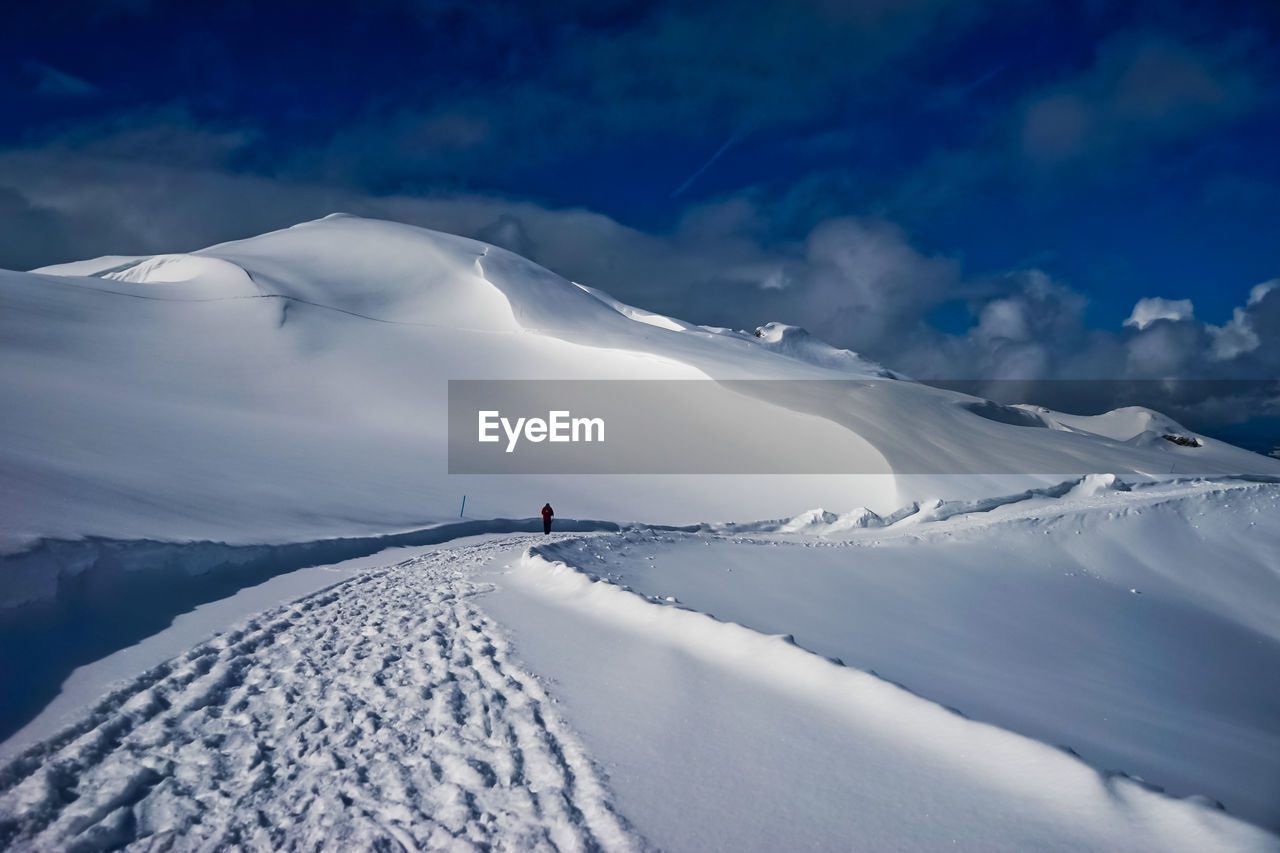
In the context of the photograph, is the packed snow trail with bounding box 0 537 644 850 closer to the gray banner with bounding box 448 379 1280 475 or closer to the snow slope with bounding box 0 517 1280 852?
the snow slope with bounding box 0 517 1280 852

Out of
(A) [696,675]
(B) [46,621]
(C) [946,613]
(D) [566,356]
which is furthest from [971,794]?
(D) [566,356]

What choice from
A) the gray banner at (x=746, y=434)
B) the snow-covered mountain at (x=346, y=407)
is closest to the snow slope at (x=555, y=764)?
the snow-covered mountain at (x=346, y=407)

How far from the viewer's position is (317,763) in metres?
4.06

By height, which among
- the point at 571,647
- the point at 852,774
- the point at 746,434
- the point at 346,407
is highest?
the point at 346,407

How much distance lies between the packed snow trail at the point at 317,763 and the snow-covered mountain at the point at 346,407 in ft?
10.5

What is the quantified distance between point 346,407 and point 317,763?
823 inches

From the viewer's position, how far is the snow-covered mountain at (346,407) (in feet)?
39.5

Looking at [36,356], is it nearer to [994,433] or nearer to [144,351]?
[144,351]

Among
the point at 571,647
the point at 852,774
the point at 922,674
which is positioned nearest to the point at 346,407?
the point at 571,647

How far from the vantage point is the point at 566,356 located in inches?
1215

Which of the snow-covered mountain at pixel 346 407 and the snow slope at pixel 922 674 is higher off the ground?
the snow-covered mountain at pixel 346 407

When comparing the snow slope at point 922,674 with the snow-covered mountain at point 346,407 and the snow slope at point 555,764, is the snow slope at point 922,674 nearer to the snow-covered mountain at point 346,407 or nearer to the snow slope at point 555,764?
the snow slope at point 555,764

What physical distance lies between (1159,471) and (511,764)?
93.5 feet

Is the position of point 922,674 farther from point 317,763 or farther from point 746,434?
point 746,434
